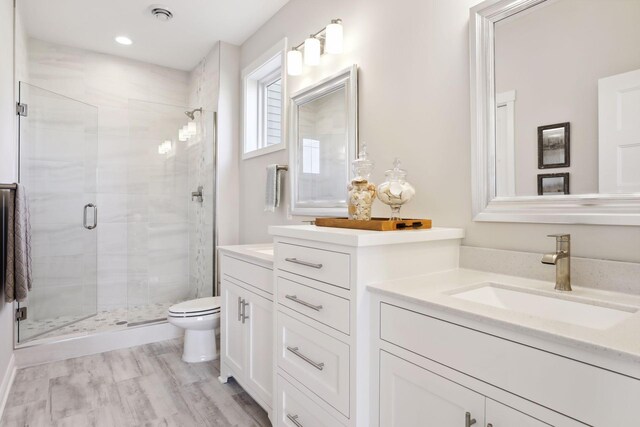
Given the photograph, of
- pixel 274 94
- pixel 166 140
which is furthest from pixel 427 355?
pixel 166 140

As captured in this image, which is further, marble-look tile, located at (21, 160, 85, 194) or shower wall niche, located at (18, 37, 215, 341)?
shower wall niche, located at (18, 37, 215, 341)

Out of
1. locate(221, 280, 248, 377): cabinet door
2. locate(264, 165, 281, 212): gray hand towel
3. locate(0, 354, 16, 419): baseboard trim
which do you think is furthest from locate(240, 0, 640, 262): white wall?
locate(0, 354, 16, 419): baseboard trim

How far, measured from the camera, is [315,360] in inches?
52.7


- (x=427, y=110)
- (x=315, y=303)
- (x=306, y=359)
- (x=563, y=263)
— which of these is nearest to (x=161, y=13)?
(x=427, y=110)

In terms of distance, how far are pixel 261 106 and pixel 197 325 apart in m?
1.92

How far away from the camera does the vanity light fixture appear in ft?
6.64

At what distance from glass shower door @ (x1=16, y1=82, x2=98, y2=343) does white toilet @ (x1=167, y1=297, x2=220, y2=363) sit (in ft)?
3.18

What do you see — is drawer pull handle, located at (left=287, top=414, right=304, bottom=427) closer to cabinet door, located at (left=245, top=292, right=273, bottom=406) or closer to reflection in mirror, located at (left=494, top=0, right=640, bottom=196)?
cabinet door, located at (left=245, top=292, right=273, bottom=406)

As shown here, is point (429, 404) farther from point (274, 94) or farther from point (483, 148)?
point (274, 94)

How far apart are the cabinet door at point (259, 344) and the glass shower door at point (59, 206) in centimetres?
175

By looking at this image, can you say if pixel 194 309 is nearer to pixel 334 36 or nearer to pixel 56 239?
pixel 56 239

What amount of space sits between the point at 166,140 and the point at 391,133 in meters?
2.45

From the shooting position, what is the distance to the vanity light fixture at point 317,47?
6.64 feet

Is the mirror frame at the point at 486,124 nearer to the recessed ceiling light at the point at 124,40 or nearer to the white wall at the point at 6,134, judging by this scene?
the white wall at the point at 6,134
